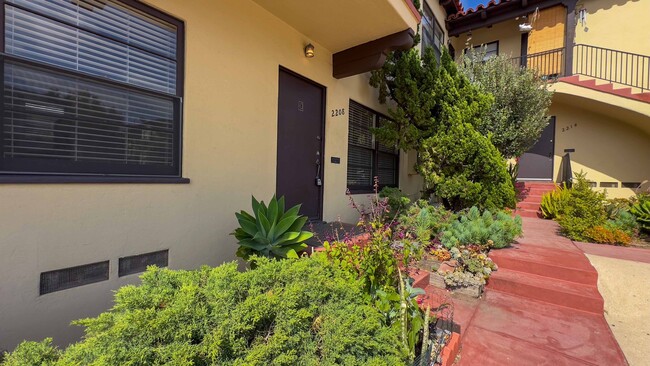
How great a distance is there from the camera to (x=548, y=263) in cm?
344

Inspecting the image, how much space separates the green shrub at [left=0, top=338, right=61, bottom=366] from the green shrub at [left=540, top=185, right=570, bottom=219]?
744 cm

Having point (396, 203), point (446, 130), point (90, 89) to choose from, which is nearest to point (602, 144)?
point (446, 130)

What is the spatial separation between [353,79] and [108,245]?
4467 mm

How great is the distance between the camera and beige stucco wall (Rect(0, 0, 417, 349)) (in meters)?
1.87

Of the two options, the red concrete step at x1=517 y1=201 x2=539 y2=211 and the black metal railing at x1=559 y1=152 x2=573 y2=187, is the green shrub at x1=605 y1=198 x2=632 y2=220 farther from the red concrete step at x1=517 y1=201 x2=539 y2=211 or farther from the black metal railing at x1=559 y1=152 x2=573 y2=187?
the black metal railing at x1=559 y1=152 x2=573 y2=187

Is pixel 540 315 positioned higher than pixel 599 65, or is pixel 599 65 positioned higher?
pixel 599 65

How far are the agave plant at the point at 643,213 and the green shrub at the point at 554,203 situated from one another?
1050 millimetres

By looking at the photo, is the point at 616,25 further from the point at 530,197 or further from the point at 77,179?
the point at 77,179

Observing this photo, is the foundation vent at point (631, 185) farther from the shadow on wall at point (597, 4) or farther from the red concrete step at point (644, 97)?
the shadow on wall at point (597, 4)

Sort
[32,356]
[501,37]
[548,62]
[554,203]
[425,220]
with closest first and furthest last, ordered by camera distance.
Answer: [32,356]
[425,220]
[554,203]
[548,62]
[501,37]

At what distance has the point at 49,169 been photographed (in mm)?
2012

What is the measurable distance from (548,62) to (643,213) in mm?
6554

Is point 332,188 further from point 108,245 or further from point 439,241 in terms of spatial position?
point 108,245

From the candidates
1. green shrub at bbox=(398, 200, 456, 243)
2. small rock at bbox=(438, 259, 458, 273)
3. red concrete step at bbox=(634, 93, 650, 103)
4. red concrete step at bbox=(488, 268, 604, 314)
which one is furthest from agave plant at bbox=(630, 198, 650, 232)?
small rock at bbox=(438, 259, 458, 273)
